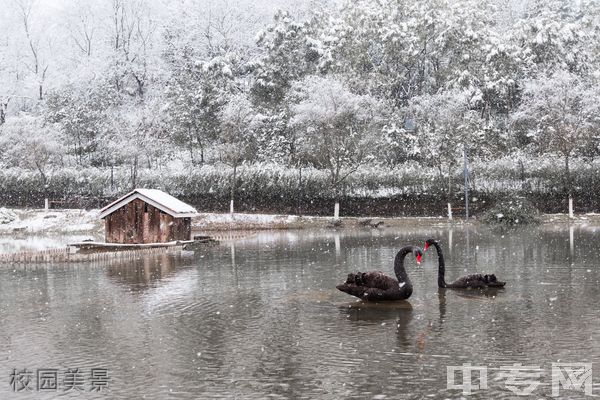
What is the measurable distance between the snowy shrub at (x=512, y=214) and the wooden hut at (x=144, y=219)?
20.6 metres

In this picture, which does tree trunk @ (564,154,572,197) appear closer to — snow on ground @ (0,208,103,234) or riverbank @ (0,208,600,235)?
riverbank @ (0,208,600,235)

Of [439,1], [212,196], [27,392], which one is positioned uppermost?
[439,1]

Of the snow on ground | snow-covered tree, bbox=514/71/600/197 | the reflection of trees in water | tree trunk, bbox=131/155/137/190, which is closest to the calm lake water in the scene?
the reflection of trees in water

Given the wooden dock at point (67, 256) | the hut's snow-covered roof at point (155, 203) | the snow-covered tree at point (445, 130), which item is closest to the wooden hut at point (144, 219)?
the hut's snow-covered roof at point (155, 203)

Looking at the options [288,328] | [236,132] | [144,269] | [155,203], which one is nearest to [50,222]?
[236,132]

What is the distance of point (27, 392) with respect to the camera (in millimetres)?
11047

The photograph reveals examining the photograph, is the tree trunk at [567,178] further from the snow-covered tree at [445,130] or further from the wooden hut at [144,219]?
the wooden hut at [144,219]

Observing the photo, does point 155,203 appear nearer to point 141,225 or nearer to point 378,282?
point 141,225

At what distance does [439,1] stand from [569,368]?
186 feet

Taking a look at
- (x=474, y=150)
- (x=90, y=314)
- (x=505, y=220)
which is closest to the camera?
(x=90, y=314)

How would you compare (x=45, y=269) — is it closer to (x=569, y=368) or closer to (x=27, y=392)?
(x=27, y=392)

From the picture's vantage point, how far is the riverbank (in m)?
48.6

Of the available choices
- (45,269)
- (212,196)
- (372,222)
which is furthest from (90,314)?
(212,196)

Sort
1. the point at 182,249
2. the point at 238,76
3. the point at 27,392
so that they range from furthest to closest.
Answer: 1. the point at 238,76
2. the point at 182,249
3. the point at 27,392
